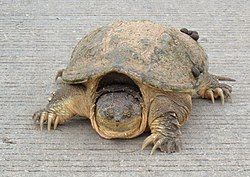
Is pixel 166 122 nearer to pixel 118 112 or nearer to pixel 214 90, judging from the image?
pixel 118 112

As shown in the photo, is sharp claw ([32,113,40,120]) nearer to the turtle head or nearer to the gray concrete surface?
the gray concrete surface

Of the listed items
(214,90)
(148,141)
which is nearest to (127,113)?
(148,141)

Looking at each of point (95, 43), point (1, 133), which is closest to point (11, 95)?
point (1, 133)

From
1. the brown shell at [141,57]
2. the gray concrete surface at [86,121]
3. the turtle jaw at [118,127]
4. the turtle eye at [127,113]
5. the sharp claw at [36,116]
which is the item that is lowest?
the gray concrete surface at [86,121]

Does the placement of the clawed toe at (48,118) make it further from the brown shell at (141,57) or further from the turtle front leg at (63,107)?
the brown shell at (141,57)

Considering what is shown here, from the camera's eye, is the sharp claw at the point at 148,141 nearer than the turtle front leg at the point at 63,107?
Yes

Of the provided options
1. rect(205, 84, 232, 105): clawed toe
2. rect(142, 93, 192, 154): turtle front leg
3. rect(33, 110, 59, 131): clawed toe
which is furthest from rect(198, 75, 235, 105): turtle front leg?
rect(33, 110, 59, 131): clawed toe

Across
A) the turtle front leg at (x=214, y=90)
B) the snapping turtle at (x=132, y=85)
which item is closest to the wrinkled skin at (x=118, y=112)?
the snapping turtle at (x=132, y=85)

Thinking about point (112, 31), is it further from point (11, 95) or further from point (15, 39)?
point (15, 39)
